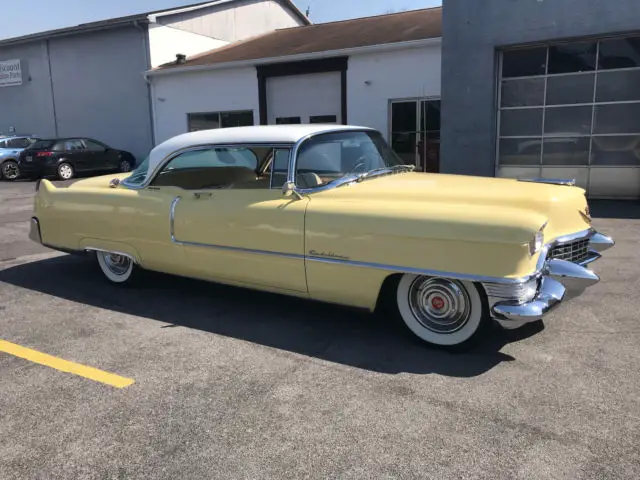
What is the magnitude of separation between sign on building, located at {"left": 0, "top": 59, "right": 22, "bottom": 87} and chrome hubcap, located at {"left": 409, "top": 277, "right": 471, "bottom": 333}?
24.8 metres

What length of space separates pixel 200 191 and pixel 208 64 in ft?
44.5

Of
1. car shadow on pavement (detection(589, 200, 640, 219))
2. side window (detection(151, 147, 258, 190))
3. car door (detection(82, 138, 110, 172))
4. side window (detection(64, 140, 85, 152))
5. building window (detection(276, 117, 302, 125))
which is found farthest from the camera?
car door (detection(82, 138, 110, 172))

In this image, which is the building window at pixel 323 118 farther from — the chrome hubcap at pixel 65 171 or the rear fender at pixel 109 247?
the rear fender at pixel 109 247

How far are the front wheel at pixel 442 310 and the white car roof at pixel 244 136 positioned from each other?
60.2 inches

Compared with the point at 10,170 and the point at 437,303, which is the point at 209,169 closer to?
the point at 437,303

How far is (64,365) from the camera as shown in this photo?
3.73m

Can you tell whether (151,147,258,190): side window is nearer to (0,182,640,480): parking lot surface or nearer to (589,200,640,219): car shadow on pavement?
(0,182,640,480): parking lot surface

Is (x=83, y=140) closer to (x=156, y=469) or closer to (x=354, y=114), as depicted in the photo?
(x=354, y=114)

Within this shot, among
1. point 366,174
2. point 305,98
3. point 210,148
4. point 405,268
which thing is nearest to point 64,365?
point 210,148

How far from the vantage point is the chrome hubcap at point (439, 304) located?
369 cm

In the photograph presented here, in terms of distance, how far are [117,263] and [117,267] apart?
5 cm

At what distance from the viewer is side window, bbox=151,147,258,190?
5051 mm

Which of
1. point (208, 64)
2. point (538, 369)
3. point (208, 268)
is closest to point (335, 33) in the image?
point (208, 64)

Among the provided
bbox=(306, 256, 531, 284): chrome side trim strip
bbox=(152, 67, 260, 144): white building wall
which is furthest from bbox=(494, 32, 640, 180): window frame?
bbox=(306, 256, 531, 284): chrome side trim strip
